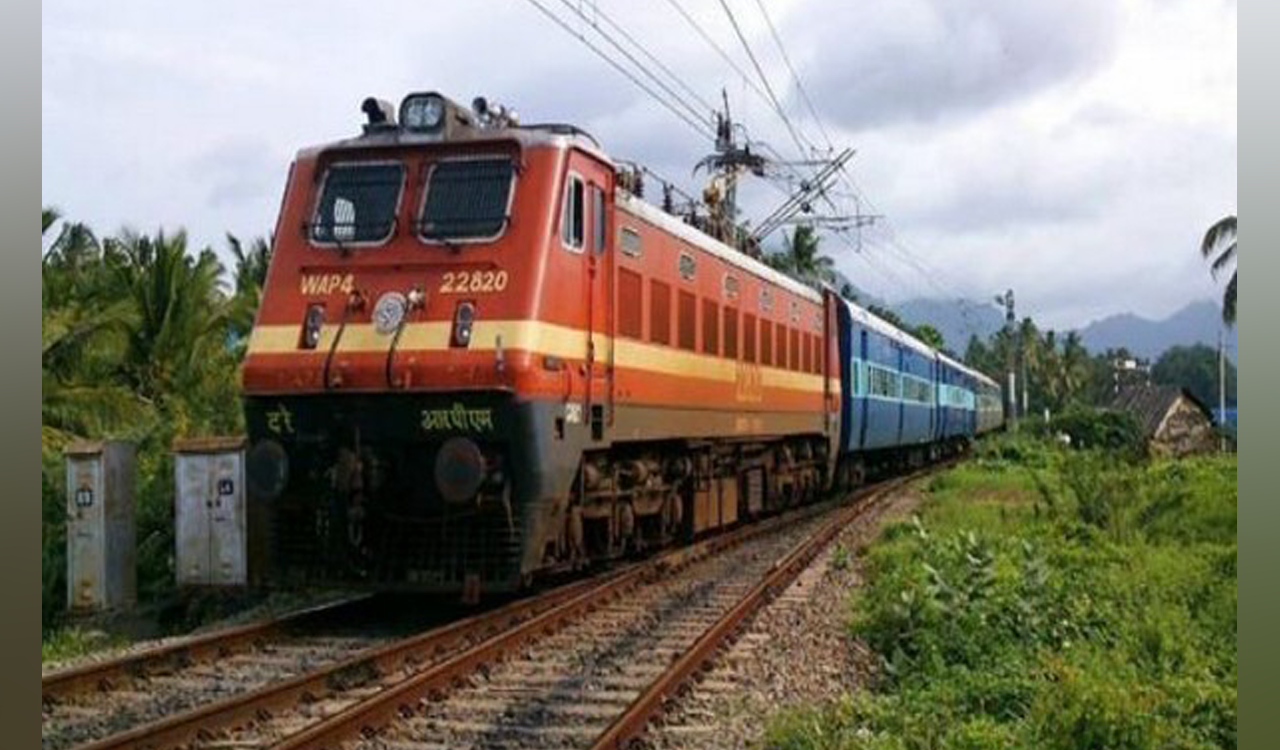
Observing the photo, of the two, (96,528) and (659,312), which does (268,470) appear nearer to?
(96,528)

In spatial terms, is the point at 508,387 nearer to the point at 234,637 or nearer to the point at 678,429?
the point at 234,637

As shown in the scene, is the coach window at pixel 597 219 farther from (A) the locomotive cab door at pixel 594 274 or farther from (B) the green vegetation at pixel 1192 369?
(B) the green vegetation at pixel 1192 369

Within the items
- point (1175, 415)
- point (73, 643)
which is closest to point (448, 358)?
point (73, 643)

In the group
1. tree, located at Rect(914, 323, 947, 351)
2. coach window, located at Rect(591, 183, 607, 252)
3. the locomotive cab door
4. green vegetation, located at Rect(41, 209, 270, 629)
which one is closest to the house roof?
tree, located at Rect(914, 323, 947, 351)

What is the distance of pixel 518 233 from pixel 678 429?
12.4 feet

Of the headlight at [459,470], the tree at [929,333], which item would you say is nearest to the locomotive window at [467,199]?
the headlight at [459,470]

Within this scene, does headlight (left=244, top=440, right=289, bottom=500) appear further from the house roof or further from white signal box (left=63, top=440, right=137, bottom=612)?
the house roof

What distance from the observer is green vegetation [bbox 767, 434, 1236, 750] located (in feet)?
22.1

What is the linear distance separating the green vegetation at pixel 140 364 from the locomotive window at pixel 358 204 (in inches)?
104

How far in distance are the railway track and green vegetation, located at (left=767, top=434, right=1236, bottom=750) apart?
1.17 metres

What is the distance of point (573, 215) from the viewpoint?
1094 cm

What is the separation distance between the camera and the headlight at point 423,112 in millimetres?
11062

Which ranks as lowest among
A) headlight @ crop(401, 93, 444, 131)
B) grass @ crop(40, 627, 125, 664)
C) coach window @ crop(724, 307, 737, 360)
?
grass @ crop(40, 627, 125, 664)

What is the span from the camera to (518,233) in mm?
10422
